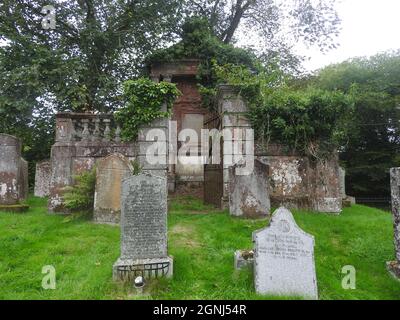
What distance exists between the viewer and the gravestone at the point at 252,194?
765cm

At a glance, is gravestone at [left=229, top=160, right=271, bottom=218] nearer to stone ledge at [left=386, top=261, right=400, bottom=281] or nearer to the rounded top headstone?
stone ledge at [left=386, top=261, right=400, bottom=281]

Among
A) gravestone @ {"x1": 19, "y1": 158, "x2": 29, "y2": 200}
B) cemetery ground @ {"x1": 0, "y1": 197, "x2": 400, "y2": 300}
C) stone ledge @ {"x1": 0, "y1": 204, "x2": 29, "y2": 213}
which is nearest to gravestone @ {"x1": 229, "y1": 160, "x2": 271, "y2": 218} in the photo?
cemetery ground @ {"x1": 0, "y1": 197, "x2": 400, "y2": 300}

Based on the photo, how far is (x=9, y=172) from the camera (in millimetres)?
8492

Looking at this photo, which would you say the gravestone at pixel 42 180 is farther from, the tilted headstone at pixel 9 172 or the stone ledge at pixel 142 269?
the stone ledge at pixel 142 269

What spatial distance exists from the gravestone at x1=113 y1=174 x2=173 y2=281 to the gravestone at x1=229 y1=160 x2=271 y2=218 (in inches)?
111

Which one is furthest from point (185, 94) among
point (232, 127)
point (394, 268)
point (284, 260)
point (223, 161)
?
point (394, 268)

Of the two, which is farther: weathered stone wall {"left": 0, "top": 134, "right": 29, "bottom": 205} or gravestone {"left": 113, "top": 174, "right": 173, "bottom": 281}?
weathered stone wall {"left": 0, "top": 134, "right": 29, "bottom": 205}

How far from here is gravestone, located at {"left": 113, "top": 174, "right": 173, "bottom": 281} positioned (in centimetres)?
494

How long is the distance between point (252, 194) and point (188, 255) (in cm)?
265

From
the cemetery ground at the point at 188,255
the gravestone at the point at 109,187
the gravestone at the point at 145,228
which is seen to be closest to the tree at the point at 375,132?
the cemetery ground at the point at 188,255

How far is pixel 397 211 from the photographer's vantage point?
5.57 m

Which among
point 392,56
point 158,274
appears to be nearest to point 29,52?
point 158,274

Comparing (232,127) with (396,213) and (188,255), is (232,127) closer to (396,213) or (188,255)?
(188,255)
